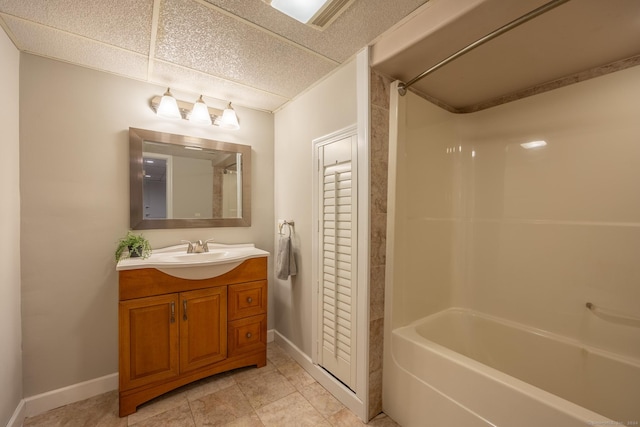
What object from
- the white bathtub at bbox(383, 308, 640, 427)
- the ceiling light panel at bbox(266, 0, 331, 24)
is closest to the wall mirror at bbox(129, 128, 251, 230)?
the ceiling light panel at bbox(266, 0, 331, 24)

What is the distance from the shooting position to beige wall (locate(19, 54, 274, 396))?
158cm

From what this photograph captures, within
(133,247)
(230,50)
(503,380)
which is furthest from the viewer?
(133,247)

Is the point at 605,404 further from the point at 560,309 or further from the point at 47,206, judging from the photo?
the point at 47,206

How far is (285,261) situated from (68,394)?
1.57m

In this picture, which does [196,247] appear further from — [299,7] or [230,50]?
[299,7]

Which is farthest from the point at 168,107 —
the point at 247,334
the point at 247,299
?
the point at 247,334

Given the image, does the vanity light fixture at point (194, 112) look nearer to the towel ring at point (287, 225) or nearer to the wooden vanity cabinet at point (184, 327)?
the towel ring at point (287, 225)

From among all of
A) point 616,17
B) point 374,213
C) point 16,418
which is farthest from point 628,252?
point 16,418

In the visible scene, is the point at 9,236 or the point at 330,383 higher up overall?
the point at 9,236

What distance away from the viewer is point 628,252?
1406 mm

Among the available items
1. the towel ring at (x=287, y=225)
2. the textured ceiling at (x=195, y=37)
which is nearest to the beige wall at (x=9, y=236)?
the textured ceiling at (x=195, y=37)

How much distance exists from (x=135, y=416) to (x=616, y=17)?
10.2 ft

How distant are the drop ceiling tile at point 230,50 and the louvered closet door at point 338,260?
1.76ft

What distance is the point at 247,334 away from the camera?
1.97 m
